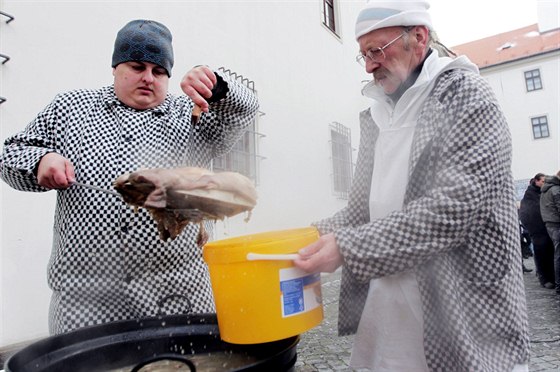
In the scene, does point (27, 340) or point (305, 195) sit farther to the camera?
point (305, 195)

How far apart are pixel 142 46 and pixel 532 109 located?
29.9 m

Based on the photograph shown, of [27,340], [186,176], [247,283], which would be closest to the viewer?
[247,283]

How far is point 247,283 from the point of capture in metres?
1.29

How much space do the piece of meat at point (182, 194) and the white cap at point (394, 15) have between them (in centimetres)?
80

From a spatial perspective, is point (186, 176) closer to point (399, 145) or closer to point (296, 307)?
point (296, 307)

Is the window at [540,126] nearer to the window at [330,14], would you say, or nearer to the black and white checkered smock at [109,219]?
Result: the window at [330,14]

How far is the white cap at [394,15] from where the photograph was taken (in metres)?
1.61

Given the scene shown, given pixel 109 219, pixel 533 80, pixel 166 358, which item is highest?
pixel 533 80

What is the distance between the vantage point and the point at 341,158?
9.11 m

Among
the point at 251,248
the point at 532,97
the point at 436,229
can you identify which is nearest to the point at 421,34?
the point at 436,229

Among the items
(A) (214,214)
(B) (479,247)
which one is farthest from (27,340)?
(B) (479,247)

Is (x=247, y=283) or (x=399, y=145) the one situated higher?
(x=399, y=145)

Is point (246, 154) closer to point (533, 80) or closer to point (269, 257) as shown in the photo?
point (269, 257)

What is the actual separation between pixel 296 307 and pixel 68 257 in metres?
1.03
